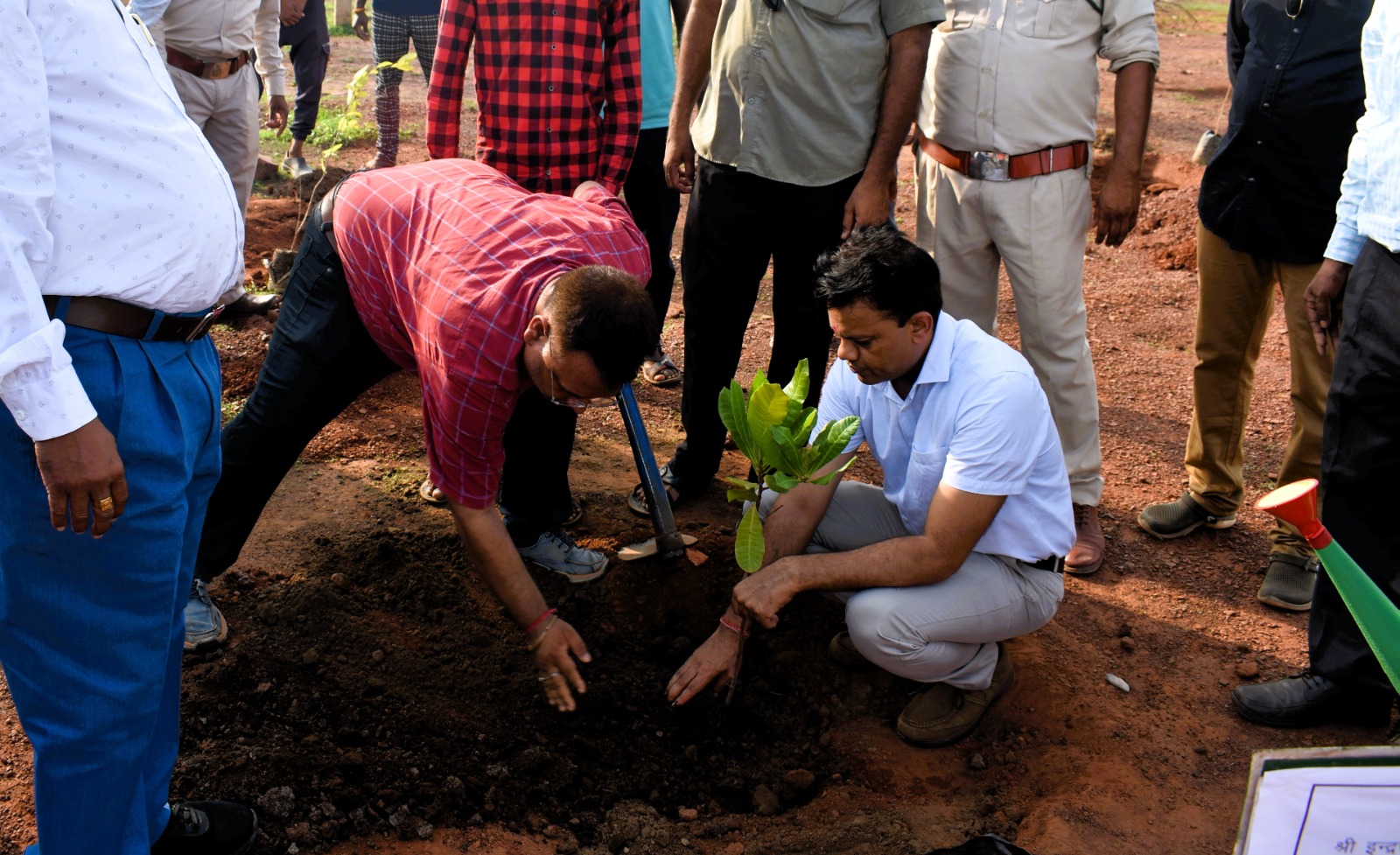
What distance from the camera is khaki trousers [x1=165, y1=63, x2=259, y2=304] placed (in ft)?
14.1

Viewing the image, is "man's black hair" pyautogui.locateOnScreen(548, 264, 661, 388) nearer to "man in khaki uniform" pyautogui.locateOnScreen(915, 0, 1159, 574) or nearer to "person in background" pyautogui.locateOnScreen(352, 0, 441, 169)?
"man in khaki uniform" pyautogui.locateOnScreen(915, 0, 1159, 574)

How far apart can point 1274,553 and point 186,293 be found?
3150 mm

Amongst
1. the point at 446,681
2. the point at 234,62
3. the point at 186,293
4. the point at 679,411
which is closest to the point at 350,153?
the point at 234,62

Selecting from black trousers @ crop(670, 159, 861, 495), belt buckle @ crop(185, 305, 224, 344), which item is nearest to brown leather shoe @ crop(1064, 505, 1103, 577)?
black trousers @ crop(670, 159, 861, 495)

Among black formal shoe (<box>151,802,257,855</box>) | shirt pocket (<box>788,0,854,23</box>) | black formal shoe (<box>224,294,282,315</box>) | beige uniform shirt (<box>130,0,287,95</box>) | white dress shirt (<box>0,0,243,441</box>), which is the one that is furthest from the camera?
black formal shoe (<box>224,294,282,315</box>)

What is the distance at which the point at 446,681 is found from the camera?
114 inches

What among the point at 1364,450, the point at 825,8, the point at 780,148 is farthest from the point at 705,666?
the point at 825,8

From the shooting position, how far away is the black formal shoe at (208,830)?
7.43 feet

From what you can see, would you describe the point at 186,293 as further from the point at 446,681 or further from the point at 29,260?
the point at 446,681

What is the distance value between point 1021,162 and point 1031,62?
284 millimetres

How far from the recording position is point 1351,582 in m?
1.20

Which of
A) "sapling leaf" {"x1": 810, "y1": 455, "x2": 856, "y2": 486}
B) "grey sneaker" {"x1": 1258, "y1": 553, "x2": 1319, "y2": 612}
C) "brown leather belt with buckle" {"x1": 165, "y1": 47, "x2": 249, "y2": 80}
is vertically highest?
"brown leather belt with buckle" {"x1": 165, "y1": 47, "x2": 249, "y2": 80}

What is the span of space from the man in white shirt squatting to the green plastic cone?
1293 millimetres

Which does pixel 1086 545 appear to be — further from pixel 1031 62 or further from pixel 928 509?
pixel 1031 62
